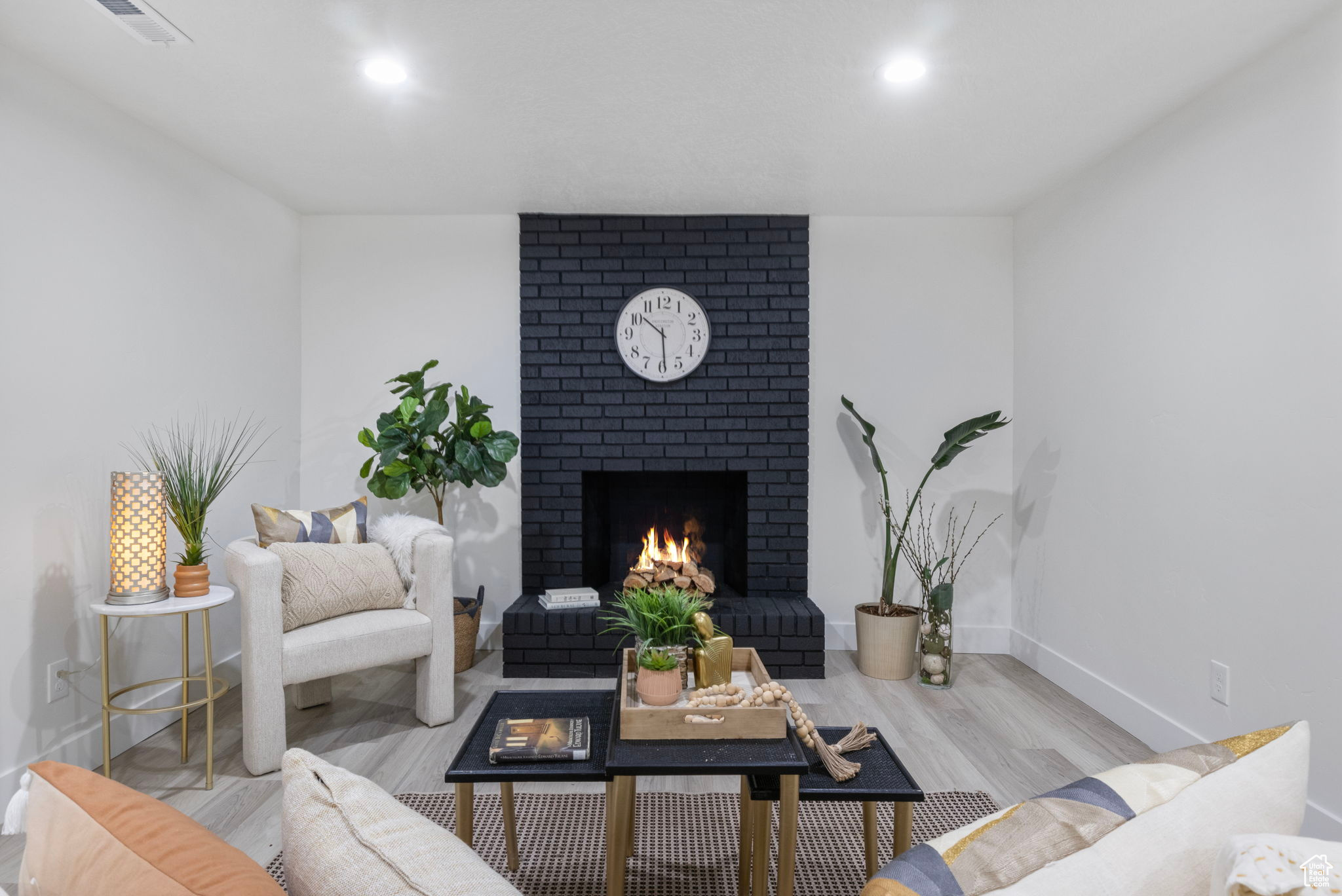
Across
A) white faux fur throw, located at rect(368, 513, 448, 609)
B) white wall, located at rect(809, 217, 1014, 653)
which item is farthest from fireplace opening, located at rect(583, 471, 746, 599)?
white faux fur throw, located at rect(368, 513, 448, 609)

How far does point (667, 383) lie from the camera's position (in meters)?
4.01

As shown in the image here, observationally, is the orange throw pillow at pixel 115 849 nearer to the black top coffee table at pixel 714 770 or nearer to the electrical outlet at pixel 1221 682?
the black top coffee table at pixel 714 770

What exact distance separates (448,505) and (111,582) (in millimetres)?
1831

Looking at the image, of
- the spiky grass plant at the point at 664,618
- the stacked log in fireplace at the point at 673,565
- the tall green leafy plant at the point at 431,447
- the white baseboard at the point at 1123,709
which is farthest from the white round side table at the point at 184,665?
the white baseboard at the point at 1123,709

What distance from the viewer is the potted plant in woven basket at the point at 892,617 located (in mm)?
3588

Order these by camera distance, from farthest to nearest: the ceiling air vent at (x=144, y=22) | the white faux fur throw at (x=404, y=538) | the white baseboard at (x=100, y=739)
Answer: the white faux fur throw at (x=404, y=538) < the white baseboard at (x=100, y=739) < the ceiling air vent at (x=144, y=22)

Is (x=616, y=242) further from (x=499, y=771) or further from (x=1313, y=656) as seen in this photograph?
(x=1313, y=656)

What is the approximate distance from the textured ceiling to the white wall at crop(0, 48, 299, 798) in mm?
205

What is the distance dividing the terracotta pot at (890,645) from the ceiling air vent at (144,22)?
11.5ft

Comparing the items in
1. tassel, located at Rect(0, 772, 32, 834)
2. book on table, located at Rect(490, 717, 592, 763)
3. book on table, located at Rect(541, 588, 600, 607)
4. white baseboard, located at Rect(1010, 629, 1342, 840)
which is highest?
tassel, located at Rect(0, 772, 32, 834)

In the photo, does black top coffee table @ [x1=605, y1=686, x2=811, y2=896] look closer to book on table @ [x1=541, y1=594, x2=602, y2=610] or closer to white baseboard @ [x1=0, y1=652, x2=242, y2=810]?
white baseboard @ [x1=0, y1=652, x2=242, y2=810]

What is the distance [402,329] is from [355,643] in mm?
1986

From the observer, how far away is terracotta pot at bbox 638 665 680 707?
5.58 ft

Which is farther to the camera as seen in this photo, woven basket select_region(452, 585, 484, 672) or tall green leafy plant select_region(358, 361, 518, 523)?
woven basket select_region(452, 585, 484, 672)
